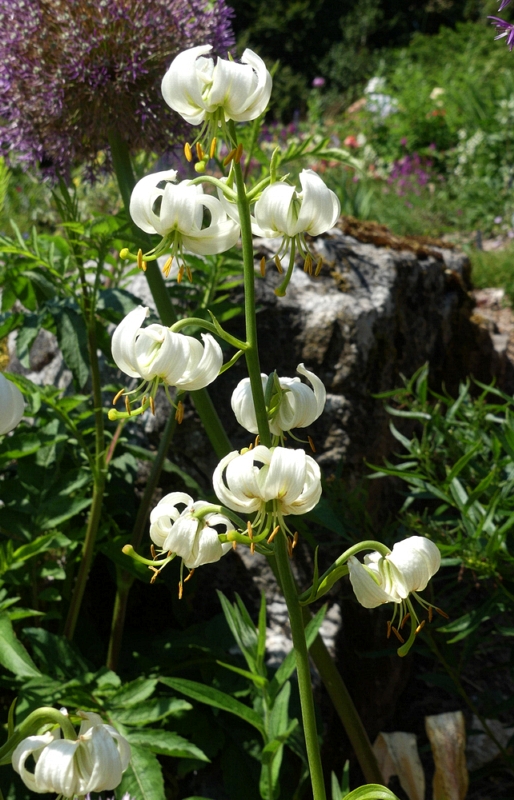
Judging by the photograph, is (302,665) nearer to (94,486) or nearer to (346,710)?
(346,710)

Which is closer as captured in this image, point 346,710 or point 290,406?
point 290,406

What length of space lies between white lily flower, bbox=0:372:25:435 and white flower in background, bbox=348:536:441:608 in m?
0.44

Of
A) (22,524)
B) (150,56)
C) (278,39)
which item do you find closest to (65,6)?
(150,56)

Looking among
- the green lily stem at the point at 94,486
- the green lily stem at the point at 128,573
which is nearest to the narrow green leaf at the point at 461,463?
the green lily stem at the point at 128,573

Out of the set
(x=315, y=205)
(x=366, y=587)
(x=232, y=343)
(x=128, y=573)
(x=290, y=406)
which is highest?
(x=315, y=205)

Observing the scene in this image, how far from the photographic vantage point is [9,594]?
2.21 m

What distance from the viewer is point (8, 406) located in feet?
2.98

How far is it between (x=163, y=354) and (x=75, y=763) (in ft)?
1.63

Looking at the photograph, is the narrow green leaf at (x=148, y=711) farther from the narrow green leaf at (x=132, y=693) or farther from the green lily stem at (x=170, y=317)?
the green lily stem at (x=170, y=317)

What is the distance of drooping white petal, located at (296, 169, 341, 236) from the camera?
3.01ft

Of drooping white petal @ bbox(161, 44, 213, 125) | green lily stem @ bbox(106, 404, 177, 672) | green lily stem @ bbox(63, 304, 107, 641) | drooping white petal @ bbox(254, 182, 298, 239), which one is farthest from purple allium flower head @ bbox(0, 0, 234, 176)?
drooping white petal @ bbox(254, 182, 298, 239)

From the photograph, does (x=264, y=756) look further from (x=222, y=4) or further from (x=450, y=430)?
(x=222, y=4)

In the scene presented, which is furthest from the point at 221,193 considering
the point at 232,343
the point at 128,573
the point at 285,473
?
the point at 128,573

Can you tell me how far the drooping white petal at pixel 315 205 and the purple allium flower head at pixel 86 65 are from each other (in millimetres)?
1058
